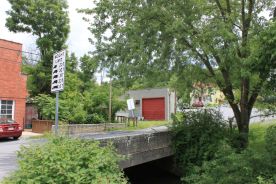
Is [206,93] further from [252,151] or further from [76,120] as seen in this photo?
[76,120]

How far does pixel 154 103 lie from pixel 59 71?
111 feet

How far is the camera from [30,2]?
2678 centimetres

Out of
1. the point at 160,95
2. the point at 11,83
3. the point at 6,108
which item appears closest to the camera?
the point at 6,108

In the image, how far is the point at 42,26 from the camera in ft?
89.3

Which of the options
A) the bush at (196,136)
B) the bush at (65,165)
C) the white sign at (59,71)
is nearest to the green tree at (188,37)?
the bush at (196,136)

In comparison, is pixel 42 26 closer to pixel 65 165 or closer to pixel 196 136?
pixel 196 136

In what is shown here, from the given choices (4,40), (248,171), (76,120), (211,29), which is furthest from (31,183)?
(4,40)

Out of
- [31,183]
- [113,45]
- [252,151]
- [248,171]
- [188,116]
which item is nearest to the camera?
[31,183]

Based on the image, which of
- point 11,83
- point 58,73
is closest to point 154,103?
point 11,83

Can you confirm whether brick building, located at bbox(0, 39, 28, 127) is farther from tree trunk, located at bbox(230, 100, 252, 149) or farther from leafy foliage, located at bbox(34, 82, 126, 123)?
tree trunk, located at bbox(230, 100, 252, 149)

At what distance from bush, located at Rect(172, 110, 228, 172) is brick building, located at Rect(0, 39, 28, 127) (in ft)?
48.8

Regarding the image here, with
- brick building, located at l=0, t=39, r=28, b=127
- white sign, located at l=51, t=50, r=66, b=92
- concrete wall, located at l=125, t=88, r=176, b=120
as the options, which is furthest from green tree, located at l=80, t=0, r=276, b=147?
concrete wall, located at l=125, t=88, r=176, b=120

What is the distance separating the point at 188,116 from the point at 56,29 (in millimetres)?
16387

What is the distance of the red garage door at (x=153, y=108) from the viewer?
40.8 metres
